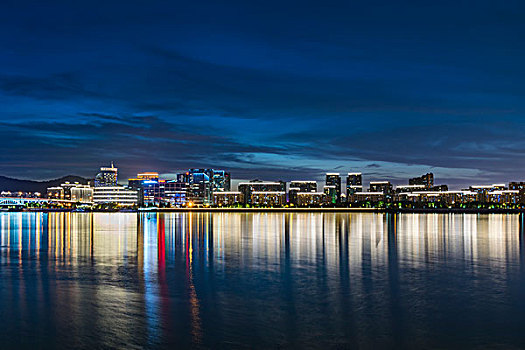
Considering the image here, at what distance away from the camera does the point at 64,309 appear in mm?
14531

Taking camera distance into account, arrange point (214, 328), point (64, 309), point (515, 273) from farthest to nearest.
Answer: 1. point (515, 273)
2. point (64, 309)
3. point (214, 328)

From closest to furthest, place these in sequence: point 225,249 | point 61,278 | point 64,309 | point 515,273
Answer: point 64,309
point 61,278
point 515,273
point 225,249

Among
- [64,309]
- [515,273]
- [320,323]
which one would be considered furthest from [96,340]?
[515,273]

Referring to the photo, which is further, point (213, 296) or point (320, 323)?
point (213, 296)


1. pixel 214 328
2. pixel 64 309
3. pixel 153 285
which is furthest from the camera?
pixel 153 285

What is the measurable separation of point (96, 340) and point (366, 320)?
6.70 m

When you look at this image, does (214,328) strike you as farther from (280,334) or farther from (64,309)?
(64,309)

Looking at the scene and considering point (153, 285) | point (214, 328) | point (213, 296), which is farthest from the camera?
point (153, 285)

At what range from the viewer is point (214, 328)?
12.4 metres

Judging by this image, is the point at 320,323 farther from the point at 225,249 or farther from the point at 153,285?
the point at 225,249

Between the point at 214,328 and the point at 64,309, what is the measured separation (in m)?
4.98

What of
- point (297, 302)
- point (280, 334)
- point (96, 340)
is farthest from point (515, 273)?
point (96, 340)

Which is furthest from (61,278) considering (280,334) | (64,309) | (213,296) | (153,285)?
(280,334)

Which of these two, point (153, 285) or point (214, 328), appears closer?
point (214, 328)
